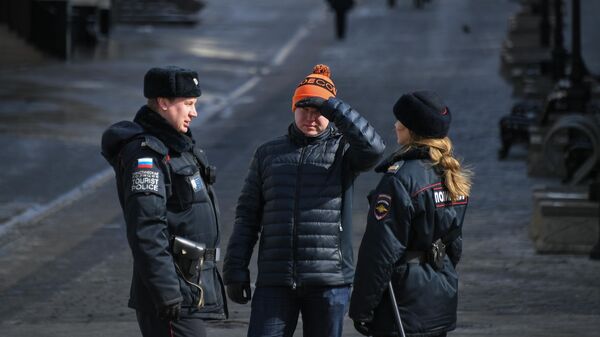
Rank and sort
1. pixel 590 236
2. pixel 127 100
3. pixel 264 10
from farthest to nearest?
1. pixel 264 10
2. pixel 127 100
3. pixel 590 236

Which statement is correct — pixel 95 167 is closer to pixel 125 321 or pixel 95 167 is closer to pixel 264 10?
pixel 125 321

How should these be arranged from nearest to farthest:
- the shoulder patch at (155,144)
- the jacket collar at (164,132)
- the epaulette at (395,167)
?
the shoulder patch at (155,144)
the jacket collar at (164,132)
the epaulette at (395,167)

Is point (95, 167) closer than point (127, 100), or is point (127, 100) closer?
point (95, 167)

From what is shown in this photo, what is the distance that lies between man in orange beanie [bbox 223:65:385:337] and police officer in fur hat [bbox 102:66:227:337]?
359mm

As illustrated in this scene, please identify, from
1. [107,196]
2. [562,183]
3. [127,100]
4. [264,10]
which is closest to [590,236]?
[562,183]

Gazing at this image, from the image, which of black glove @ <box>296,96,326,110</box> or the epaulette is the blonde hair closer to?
the epaulette

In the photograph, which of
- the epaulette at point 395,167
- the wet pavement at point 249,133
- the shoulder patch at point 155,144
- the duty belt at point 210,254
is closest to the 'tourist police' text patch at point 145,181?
the shoulder patch at point 155,144

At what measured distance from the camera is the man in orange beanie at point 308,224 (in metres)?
7.35

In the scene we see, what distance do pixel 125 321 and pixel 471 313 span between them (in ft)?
8.25

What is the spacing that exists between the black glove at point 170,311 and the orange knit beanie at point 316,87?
1.24 meters

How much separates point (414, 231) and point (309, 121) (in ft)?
2.51

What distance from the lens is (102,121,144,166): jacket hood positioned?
274 inches

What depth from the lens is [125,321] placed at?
11.4m

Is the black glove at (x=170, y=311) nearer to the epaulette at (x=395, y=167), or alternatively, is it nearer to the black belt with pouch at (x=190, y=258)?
the black belt with pouch at (x=190, y=258)
